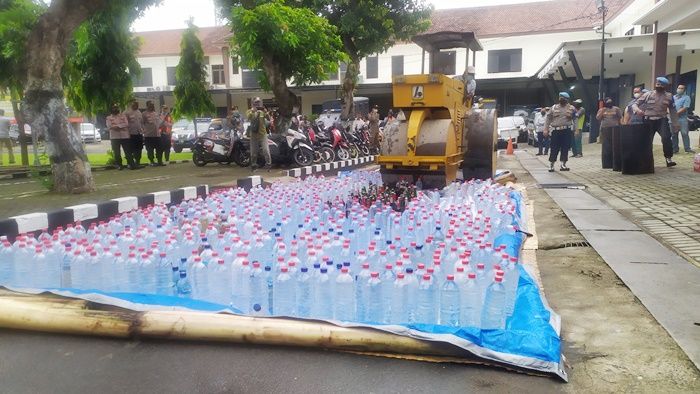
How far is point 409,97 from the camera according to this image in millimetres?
7941

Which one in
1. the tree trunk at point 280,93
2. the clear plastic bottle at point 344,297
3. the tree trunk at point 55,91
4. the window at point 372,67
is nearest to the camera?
the clear plastic bottle at point 344,297

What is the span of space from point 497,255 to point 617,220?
3200 millimetres

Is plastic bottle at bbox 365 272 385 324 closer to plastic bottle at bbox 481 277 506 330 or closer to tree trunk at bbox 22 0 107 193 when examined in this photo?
plastic bottle at bbox 481 277 506 330

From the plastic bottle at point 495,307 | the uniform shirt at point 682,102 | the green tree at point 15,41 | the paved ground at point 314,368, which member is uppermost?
the green tree at point 15,41

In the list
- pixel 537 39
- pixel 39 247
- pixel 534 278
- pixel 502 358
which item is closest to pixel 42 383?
pixel 39 247

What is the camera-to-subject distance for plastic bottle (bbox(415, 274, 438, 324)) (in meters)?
3.31

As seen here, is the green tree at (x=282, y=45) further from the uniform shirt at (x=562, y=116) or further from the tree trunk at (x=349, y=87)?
the uniform shirt at (x=562, y=116)

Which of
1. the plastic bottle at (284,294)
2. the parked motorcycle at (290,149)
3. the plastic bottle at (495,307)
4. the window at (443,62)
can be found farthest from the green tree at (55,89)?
the plastic bottle at (495,307)

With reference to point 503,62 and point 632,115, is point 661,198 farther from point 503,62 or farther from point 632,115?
point 503,62

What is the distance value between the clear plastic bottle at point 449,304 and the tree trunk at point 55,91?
306 inches

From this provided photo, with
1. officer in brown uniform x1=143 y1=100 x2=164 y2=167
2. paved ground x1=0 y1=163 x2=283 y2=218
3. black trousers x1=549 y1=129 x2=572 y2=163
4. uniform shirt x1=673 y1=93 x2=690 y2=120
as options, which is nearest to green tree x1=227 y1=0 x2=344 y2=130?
officer in brown uniform x1=143 y1=100 x2=164 y2=167

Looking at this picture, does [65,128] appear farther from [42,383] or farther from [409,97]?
[42,383]

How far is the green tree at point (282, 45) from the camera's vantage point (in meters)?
13.4

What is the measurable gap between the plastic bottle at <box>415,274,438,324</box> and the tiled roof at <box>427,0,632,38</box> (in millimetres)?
30432
